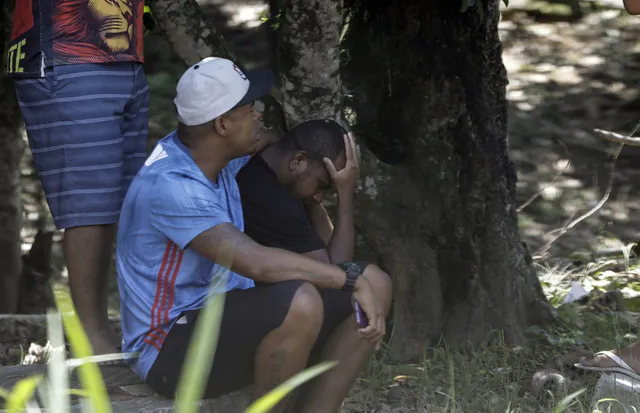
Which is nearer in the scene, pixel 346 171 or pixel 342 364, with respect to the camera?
pixel 342 364

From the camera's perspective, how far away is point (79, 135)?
Result: 341cm

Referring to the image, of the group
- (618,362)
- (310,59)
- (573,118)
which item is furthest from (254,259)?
(573,118)

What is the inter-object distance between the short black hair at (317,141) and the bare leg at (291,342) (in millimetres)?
655

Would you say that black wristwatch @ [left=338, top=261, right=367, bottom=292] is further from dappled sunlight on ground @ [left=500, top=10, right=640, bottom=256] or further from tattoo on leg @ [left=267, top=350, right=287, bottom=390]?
dappled sunlight on ground @ [left=500, top=10, right=640, bottom=256]

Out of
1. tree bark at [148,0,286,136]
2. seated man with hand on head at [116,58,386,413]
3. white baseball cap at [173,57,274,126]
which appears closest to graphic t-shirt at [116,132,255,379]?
seated man with hand on head at [116,58,386,413]

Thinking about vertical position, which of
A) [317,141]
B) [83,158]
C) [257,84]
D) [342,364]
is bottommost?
[342,364]

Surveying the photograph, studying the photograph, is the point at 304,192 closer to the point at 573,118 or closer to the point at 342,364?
the point at 342,364

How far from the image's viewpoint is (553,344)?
457 cm

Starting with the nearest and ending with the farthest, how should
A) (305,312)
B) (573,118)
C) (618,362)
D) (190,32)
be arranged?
1. (305,312)
2. (618,362)
3. (190,32)
4. (573,118)

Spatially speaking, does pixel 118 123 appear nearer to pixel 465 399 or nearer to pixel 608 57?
pixel 465 399

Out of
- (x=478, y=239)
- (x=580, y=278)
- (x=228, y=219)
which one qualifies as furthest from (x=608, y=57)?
(x=228, y=219)

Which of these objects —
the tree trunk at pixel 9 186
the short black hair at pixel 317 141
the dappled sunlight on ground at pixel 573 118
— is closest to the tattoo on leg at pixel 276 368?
the short black hair at pixel 317 141

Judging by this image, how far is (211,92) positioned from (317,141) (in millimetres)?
537

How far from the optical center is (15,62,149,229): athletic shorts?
11.2 feet
